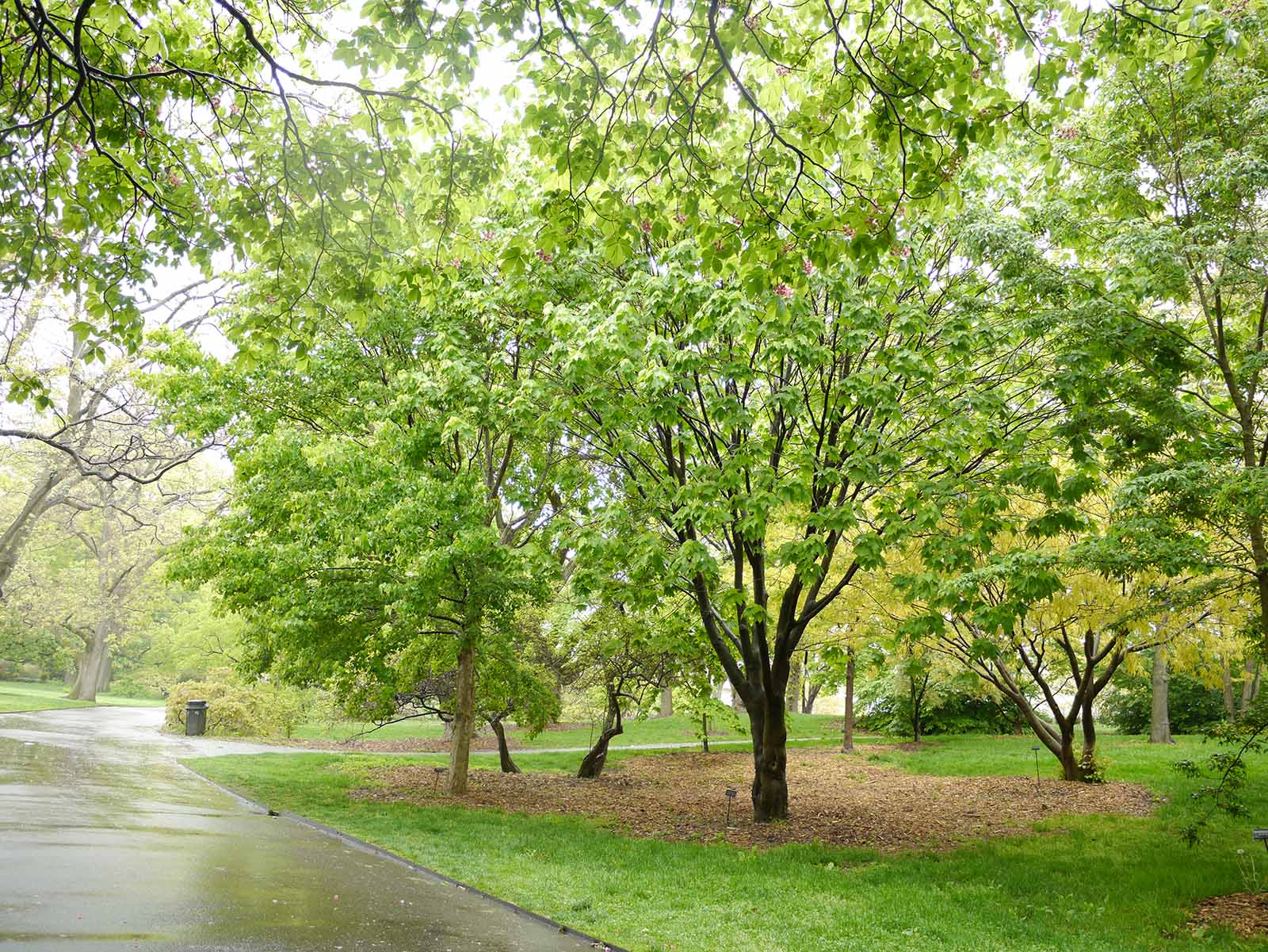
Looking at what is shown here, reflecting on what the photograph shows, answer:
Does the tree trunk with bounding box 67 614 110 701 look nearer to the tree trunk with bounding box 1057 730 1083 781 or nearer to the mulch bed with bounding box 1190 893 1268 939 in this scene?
the tree trunk with bounding box 1057 730 1083 781

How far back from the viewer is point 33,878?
18.5ft

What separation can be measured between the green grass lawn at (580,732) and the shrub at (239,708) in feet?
4.90

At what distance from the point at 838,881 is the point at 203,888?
5686mm

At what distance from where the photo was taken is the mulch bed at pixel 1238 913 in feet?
20.3

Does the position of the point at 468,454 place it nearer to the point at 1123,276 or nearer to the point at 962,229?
the point at 962,229

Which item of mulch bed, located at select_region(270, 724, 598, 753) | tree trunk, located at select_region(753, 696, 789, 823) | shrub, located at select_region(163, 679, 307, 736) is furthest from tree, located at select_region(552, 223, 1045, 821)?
shrub, located at select_region(163, 679, 307, 736)

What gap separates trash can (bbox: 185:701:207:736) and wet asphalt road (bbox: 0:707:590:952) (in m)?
12.9

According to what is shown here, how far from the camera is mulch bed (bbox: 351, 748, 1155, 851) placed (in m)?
10.7

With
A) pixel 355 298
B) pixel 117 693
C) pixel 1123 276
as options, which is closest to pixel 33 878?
pixel 355 298

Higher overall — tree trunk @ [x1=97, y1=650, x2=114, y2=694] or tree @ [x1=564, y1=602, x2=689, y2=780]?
tree @ [x1=564, y1=602, x2=689, y2=780]

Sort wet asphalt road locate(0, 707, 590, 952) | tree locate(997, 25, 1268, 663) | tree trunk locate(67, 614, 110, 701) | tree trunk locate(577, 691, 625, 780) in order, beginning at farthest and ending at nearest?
tree trunk locate(67, 614, 110, 701) → tree trunk locate(577, 691, 625, 780) → tree locate(997, 25, 1268, 663) → wet asphalt road locate(0, 707, 590, 952)

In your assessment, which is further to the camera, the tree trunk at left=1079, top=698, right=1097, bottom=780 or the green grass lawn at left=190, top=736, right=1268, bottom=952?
the tree trunk at left=1079, top=698, right=1097, bottom=780

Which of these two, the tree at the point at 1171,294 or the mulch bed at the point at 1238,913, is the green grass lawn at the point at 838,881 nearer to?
the mulch bed at the point at 1238,913

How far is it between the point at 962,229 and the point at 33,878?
10.3m
